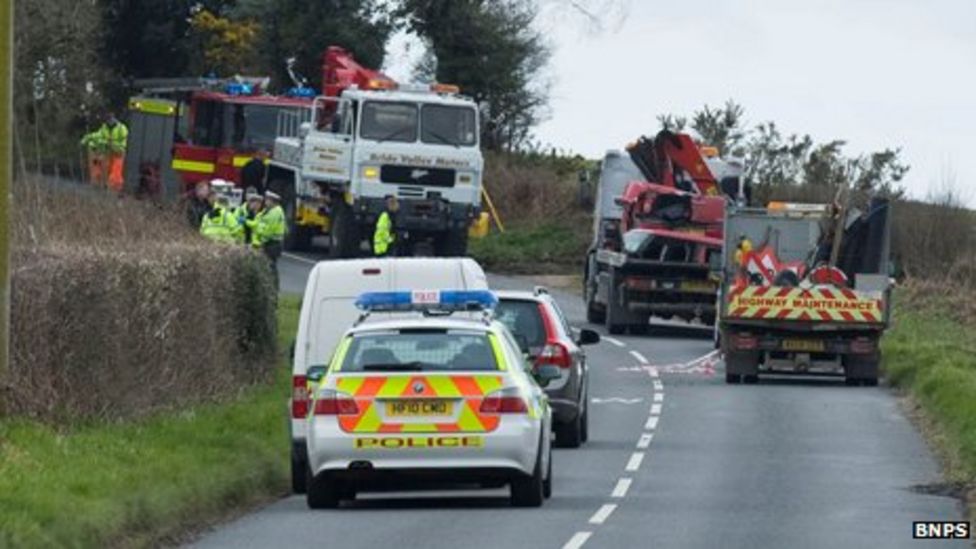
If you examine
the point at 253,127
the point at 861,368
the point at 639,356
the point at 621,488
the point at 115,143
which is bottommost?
the point at 639,356

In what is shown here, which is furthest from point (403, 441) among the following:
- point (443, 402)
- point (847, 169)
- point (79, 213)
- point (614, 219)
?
point (847, 169)

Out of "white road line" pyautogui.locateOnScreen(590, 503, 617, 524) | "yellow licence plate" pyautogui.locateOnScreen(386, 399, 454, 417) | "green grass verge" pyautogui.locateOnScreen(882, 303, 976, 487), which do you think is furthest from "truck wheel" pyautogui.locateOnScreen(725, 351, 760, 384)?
"yellow licence plate" pyautogui.locateOnScreen(386, 399, 454, 417)

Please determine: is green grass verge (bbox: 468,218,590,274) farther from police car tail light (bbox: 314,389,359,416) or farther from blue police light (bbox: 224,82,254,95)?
police car tail light (bbox: 314,389,359,416)

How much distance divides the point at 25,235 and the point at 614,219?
2353cm

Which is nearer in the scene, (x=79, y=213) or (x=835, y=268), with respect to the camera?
(x=79, y=213)

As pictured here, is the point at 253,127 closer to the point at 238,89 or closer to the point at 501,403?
the point at 238,89

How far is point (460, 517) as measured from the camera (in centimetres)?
1938

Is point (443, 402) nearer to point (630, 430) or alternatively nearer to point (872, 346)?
point (630, 430)

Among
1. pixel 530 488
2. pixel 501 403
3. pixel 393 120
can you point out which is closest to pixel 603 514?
pixel 530 488

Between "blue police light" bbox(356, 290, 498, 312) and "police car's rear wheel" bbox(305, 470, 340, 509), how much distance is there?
64.1 inches

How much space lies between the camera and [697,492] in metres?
21.8

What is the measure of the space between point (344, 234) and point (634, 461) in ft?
78.7

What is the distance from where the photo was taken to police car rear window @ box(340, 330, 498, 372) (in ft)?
64.2

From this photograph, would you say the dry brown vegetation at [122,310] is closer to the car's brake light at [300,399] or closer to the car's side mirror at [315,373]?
the car's brake light at [300,399]
